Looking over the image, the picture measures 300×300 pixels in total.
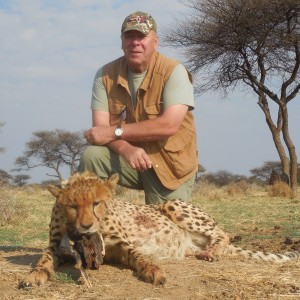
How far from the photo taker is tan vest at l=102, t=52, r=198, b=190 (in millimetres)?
4473

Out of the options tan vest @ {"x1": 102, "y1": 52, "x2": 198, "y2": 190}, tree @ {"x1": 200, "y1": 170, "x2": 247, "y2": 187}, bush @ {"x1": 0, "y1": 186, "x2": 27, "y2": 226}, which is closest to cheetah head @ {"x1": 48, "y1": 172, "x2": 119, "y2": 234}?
tan vest @ {"x1": 102, "y1": 52, "x2": 198, "y2": 190}

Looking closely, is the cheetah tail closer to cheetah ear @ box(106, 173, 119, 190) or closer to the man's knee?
the man's knee

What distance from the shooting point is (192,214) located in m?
4.47

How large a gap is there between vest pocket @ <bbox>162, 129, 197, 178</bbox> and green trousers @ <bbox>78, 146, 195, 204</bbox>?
5.3 inches

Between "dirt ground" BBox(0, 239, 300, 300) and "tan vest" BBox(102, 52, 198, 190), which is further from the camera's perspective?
"tan vest" BBox(102, 52, 198, 190)

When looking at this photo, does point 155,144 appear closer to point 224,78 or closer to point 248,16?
point 248,16

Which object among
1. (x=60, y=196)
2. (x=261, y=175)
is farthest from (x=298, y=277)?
(x=261, y=175)

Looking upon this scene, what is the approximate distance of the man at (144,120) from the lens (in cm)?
428

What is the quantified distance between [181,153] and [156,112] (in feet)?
1.17

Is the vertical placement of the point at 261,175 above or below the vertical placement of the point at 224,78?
below

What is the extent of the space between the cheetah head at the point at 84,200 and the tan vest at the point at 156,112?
37.6 inches

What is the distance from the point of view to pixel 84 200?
10.9ft

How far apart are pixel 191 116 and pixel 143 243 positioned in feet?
3.45

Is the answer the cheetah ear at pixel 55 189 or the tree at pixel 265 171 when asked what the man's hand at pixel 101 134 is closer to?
the cheetah ear at pixel 55 189
